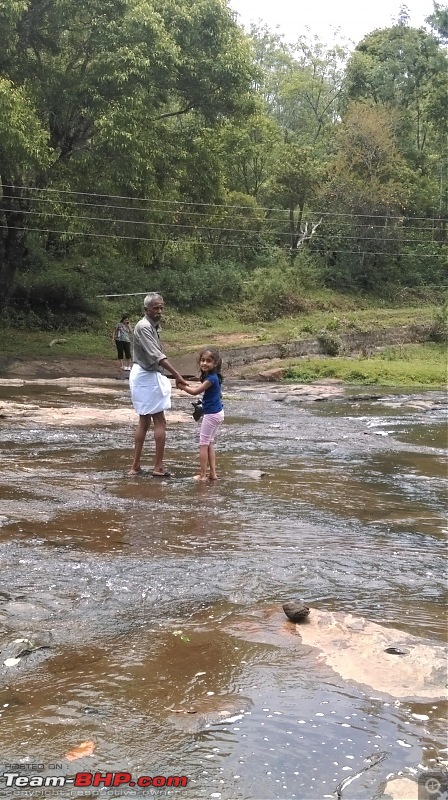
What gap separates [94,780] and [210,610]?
5.57 feet

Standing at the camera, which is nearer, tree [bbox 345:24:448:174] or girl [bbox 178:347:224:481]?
girl [bbox 178:347:224:481]

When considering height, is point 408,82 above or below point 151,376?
Answer: above

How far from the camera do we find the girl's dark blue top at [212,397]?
26.3 feet

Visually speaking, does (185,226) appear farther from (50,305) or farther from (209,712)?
(209,712)

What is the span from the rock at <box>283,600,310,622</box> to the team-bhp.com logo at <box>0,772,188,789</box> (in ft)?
4.93

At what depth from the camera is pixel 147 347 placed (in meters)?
7.71

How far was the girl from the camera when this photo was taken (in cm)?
793

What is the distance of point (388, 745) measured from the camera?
3.01m

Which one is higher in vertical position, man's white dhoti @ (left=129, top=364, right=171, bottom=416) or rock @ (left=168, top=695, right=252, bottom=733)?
man's white dhoti @ (left=129, top=364, right=171, bottom=416)

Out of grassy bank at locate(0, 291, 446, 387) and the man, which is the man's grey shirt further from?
grassy bank at locate(0, 291, 446, 387)

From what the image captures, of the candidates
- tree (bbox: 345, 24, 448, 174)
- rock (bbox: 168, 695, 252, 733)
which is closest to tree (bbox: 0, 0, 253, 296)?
rock (bbox: 168, 695, 252, 733)

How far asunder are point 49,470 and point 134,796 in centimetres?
571

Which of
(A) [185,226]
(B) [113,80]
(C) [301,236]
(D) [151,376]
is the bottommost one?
(D) [151,376]

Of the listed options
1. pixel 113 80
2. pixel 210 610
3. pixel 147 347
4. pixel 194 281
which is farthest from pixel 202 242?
pixel 210 610
